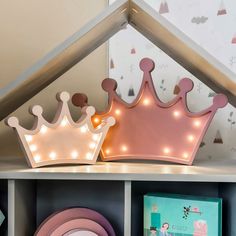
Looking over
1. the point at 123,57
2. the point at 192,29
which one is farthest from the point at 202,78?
the point at 123,57

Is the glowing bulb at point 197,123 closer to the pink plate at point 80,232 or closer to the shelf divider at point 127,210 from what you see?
the shelf divider at point 127,210

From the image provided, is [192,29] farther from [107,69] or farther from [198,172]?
[198,172]

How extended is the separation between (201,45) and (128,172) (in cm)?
60

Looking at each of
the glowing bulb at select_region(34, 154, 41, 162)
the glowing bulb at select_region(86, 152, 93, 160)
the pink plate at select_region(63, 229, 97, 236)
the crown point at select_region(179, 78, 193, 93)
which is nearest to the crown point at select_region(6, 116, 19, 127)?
the glowing bulb at select_region(34, 154, 41, 162)

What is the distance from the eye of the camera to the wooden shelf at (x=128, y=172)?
3.10 feet

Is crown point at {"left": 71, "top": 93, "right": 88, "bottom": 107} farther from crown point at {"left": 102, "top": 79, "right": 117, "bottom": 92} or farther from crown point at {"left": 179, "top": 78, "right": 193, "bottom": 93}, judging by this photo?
crown point at {"left": 179, "top": 78, "right": 193, "bottom": 93}

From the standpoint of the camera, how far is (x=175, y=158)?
1.13 m

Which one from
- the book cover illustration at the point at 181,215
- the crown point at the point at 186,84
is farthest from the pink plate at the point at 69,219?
the crown point at the point at 186,84

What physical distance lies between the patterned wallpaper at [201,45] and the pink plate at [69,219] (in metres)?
0.38

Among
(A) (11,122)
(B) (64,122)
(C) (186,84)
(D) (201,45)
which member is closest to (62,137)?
(B) (64,122)

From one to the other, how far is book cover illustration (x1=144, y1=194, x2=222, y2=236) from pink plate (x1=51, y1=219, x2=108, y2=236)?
130 mm

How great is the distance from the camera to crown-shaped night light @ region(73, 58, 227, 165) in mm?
1118

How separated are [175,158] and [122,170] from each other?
0.63ft

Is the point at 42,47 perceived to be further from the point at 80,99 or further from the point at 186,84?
the point at 186,84
